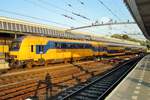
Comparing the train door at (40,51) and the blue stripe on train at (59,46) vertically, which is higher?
the blue stripe on train at (59,46)

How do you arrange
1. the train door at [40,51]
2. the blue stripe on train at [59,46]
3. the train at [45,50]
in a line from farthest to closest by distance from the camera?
the blue stripe on train at [59,46], the train door at [40,51], the train at [45,50]

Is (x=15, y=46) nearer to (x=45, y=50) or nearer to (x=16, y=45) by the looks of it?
(x=16, y=45)

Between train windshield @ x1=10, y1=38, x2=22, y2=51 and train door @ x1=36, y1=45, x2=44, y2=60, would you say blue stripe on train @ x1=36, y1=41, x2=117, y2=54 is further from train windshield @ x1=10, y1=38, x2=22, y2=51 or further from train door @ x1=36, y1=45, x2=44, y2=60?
train windshield @ x1=10, y1=38, x2=22, y2=51

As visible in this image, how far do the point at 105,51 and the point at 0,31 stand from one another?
24.8 meters

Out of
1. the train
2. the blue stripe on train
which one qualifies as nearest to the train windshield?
the train

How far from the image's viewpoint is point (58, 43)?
28594mm

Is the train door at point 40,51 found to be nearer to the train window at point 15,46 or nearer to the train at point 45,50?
the train at point 45,50

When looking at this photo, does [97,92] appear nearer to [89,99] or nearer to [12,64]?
[89,99]

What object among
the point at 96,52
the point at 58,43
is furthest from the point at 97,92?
the point at 96,52

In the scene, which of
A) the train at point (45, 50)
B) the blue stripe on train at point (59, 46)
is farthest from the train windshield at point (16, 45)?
the blue stripe on train at point (59, 46)

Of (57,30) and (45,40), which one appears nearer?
(45,40)

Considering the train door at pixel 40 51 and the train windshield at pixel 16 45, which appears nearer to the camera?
the train windshield at pixel 16 45

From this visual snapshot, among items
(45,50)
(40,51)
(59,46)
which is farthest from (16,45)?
(59,46)

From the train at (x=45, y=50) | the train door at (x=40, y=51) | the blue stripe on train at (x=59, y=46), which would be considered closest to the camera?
the train at (x=45, y=50)
